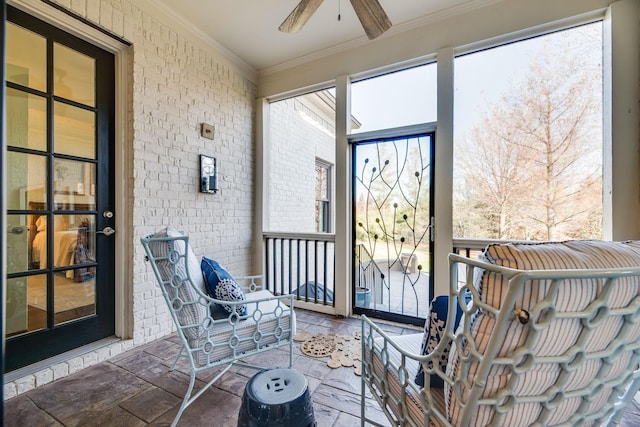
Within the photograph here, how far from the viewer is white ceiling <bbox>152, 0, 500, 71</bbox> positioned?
2.38 m

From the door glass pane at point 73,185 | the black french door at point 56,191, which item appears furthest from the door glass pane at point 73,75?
the door glass pane at point 73,185

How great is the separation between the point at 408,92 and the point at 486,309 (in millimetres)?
2689

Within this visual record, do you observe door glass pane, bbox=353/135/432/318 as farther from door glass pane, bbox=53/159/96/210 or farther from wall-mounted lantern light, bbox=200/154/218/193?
door glass pane, bbox=53/159/96/210

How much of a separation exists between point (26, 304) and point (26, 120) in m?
1.24

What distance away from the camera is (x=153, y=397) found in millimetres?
1614

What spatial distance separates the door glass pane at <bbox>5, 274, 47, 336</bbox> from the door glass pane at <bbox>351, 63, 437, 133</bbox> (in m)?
2.99

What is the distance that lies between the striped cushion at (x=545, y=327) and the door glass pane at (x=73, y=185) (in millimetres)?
2616

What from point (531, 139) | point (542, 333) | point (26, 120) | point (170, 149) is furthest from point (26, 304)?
point (531, 139)

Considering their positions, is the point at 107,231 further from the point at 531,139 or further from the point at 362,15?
the point at 531,139

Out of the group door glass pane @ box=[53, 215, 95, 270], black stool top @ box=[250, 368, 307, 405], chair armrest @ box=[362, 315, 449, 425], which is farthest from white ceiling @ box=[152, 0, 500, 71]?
black stool top @ box=[250, 368, 307, 405]

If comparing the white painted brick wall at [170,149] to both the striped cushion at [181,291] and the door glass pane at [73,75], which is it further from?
the striped cushion at [181,291]

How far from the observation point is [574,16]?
211 centimetres

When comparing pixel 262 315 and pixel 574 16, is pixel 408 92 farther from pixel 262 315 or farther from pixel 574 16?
pixel 262 315

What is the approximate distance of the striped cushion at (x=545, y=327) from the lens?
1.90 ft
